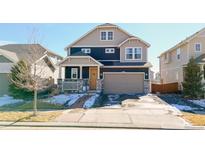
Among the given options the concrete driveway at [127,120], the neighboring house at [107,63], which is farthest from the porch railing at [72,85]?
Result: the concrete driveway at [127,120]

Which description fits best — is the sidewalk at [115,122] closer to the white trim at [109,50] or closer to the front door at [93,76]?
the front door at [93,76]

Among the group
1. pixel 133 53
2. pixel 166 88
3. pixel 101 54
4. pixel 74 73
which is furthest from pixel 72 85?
pixel 166 88

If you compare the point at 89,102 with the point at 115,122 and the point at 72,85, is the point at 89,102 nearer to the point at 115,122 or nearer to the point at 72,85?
the point at 72,85

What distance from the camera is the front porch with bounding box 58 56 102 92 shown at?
23.2m

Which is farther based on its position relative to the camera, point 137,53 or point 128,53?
point 128,53

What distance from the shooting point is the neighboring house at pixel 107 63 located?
79.1 ft

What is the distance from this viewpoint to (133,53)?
25.2 m

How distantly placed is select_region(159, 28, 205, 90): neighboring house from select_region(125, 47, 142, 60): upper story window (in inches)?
182

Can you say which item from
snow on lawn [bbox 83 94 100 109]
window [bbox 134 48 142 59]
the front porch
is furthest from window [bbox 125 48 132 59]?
snow on lawn [bbox 83 94 100 109]

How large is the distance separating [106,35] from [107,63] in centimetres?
298

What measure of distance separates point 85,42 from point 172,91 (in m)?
10.8
